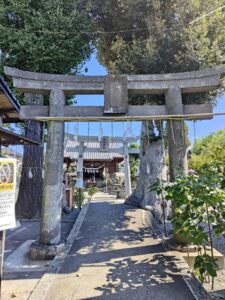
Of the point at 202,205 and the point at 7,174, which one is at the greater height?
the point at 7,174

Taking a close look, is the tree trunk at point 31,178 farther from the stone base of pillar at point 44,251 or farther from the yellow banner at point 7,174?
the yellow banner at point 7,174

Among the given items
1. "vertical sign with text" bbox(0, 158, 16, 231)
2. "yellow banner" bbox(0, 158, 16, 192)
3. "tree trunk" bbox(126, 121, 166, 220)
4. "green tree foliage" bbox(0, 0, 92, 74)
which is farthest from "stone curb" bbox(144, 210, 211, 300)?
"green tree foliage" bbox(0, 0, 92, 74)

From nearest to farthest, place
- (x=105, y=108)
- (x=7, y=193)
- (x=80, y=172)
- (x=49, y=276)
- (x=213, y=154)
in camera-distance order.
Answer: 1. (x=7, y=193)
2. (x=49, y=276)
3. (x=105, y=108)
4. (x=213, y=154)
5. (x=80, y=172)

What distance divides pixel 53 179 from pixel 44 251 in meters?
1.46

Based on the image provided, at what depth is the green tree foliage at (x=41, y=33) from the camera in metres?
9.44

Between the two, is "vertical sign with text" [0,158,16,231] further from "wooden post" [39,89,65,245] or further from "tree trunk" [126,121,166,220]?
"tree trunk" [126,121,166,220]

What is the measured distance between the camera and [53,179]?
543 centimetres

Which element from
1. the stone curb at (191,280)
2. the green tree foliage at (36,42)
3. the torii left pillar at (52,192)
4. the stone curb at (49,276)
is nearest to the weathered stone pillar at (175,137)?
the stone curb at (191,280)

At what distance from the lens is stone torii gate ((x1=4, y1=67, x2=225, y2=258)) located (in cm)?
542

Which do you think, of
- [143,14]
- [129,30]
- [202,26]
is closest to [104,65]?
[129,30]

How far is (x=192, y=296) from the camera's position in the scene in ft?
10.9

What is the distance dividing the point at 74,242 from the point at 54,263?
1366 millimetres

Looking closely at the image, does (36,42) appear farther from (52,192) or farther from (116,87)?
(52,192)

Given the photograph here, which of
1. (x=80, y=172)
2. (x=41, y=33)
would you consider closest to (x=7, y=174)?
(x=41, y=33)
